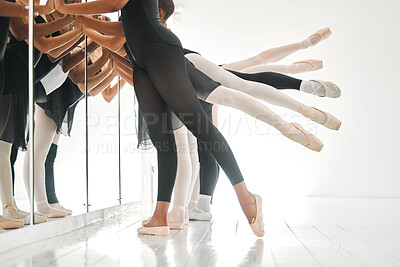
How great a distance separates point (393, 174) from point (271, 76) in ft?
12.5

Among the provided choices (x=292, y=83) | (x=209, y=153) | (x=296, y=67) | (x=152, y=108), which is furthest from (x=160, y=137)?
(x=296, y=67)

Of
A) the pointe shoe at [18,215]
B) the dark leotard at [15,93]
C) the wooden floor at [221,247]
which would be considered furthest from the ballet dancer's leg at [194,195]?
the dark leotard at [15,93]

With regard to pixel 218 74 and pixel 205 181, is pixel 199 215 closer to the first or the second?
pixel 205 181

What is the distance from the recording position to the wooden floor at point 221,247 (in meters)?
1.21

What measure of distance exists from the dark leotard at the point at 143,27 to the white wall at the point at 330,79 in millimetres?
4147

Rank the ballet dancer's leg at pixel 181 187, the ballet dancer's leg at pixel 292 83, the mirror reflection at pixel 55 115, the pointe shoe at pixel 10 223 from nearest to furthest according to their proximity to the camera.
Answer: the pointe shoe at pixel 10 223
the mirror reflection at pixel 55 115
the ballet dancer's leg at pixel 181 187
the ballet dancer's leg at pixel 292 83

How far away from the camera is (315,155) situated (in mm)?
5809

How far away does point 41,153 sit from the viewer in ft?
5.72

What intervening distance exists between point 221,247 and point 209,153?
3.63 ft

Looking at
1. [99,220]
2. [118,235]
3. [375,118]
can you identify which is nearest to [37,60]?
[118,235]

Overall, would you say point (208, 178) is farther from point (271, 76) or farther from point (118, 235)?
point (118, 235)

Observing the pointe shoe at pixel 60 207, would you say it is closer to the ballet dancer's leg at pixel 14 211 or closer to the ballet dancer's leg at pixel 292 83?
the ballet dancer's leg at pixel 14 211

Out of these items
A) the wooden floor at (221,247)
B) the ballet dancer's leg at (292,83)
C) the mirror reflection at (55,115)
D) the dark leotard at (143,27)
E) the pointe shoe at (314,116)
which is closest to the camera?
the wooden floor at (221,247)

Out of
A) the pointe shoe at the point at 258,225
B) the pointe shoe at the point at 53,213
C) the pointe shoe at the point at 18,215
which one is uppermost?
the pointe shoe at the point at 18,215
